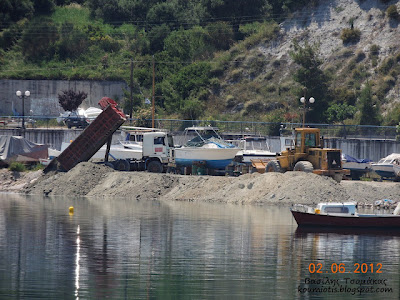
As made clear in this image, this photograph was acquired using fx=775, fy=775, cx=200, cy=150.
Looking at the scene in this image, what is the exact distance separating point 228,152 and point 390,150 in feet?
53.0

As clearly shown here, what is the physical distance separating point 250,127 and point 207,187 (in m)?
23.3

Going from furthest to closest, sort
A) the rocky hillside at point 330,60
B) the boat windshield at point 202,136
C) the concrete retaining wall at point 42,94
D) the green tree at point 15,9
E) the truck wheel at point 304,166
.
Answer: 1. the green tree at point 15,9
2. the concrete retaining wall at point 42,94
3. the rocky hillside at point 330,60
4. the boat windshield at point 202,136
5. the truck wheel at point 304,166

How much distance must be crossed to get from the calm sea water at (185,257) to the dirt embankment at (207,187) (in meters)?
4.41

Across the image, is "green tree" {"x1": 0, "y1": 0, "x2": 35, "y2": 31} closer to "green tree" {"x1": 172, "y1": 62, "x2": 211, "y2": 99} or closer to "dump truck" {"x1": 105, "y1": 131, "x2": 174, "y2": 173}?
"green tree" {"x1": 172, "y1": 62, "x2": 211, "y2": 99}

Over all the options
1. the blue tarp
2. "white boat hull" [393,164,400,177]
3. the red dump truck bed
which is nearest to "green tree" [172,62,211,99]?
the blue tarp

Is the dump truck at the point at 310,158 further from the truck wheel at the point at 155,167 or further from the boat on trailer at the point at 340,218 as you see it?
the boat on trailer at the point at 340,218

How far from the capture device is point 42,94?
85.2 m

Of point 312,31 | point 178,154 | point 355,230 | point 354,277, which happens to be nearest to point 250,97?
point 312,31

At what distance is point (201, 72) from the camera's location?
86750mm

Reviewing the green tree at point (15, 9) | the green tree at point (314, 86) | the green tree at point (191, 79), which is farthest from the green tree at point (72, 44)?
the green tree at point (314, 86)

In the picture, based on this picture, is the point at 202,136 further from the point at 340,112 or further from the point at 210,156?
the point at 340,112

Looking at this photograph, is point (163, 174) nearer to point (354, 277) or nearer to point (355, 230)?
point (355, 230)

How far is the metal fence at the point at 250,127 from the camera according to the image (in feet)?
217

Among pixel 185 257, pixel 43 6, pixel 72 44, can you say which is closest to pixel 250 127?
pixel 72 44
